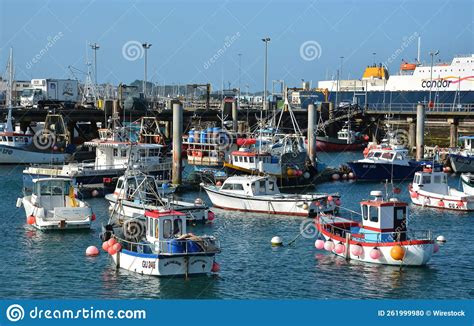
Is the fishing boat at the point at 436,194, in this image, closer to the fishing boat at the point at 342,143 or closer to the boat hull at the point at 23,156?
the boat hull at the point at 23,156

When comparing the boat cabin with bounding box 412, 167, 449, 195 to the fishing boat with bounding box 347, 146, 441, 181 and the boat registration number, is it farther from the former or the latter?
the boat registration number

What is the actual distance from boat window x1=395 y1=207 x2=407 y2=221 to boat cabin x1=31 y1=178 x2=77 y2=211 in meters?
15.7

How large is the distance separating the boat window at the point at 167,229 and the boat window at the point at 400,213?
8351 millimetres

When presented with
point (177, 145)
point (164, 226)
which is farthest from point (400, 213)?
point (177, 145)

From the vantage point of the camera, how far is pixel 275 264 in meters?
31.8

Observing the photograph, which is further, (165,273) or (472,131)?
(472,131)

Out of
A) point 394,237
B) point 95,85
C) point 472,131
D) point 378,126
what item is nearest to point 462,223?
point 394,237

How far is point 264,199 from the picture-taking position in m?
44.1

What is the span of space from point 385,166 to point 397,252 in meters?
32.2

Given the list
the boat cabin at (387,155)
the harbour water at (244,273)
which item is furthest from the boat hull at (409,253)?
the boat cabin at (387,155)

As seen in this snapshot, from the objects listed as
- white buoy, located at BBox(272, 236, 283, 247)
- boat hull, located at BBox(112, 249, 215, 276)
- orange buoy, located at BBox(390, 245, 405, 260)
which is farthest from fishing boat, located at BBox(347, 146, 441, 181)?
boat hull, located at BBox(112, 249, 215, 276)

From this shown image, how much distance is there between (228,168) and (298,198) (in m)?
15.6

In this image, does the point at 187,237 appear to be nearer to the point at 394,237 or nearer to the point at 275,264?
the point at 275,264

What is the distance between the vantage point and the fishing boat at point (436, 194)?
45.7 m
